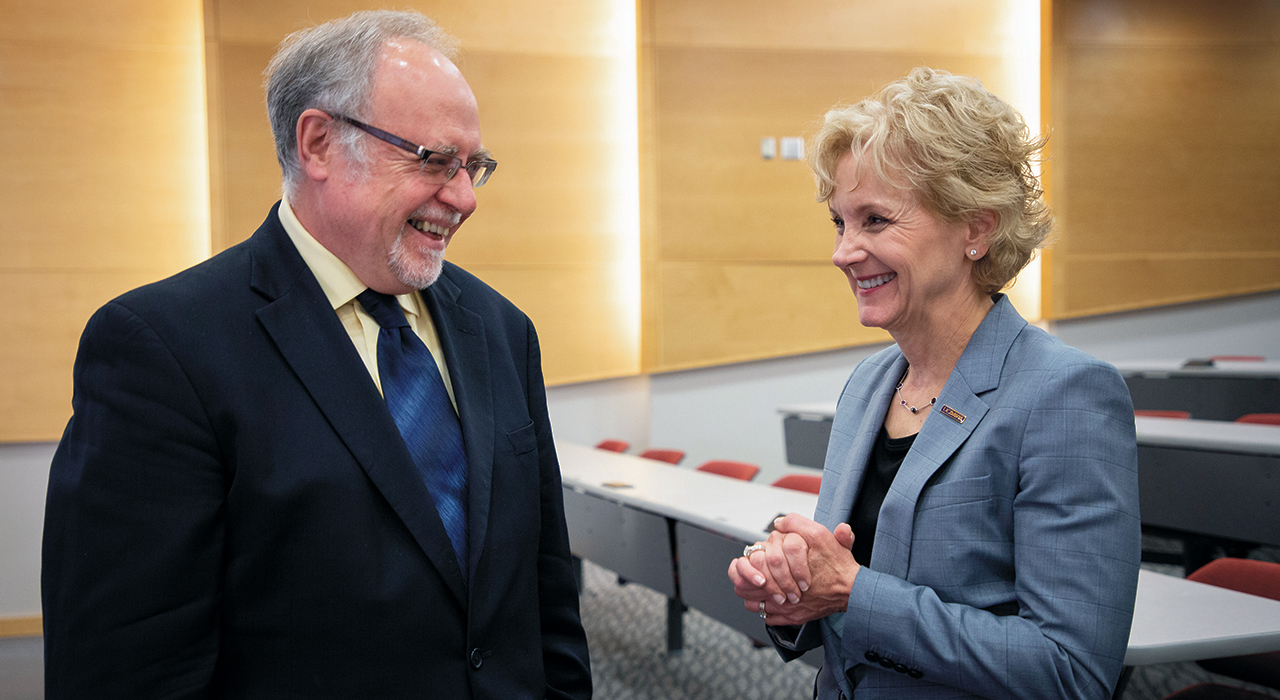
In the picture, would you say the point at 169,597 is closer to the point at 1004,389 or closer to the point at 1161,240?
the point at 1004,389

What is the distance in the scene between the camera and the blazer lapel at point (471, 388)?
3.72 feet

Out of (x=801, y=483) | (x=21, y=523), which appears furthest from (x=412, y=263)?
(x=21, y=523)

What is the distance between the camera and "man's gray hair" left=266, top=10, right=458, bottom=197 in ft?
3.63

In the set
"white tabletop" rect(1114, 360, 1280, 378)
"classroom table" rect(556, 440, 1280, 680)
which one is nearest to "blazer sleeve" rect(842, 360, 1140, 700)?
"classroom table" rect(556, 440, 1280, 680)

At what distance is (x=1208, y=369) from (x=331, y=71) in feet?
19.7

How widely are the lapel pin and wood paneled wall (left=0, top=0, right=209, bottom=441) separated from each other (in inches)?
220

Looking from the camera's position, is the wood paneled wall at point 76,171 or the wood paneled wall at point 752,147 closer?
the wood paneled wall at point 76,171

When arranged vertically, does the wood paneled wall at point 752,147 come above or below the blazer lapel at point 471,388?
above

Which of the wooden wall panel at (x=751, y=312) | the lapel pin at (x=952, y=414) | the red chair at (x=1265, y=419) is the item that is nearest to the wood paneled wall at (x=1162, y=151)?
the wooden wall panel at (x=751, y=312)

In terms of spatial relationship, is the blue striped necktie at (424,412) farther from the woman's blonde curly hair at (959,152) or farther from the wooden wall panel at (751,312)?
the wooden wall panel at (751,312)

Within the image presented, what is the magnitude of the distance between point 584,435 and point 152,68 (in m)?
4.06

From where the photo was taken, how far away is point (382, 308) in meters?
1.17

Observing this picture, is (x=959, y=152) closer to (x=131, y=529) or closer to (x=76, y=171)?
(x=131, y=529)

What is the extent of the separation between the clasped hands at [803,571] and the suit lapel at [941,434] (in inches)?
2.5
